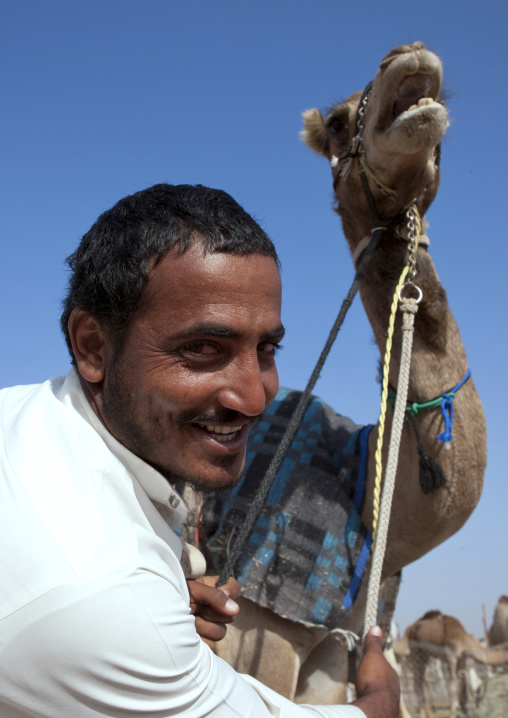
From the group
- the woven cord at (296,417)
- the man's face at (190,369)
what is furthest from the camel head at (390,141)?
the man's face at (190,369)

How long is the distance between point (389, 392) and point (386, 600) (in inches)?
59.1

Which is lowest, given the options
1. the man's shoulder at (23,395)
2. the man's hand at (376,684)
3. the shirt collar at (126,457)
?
the man's hand at (376,684)

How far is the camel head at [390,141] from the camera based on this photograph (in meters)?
2.98

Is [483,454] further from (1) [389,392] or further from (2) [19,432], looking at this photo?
(2) [19,432]

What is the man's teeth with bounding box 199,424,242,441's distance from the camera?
1.65m

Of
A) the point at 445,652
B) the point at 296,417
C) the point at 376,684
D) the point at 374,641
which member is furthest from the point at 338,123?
Result: the point at 445,652

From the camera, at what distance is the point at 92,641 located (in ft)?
3.82

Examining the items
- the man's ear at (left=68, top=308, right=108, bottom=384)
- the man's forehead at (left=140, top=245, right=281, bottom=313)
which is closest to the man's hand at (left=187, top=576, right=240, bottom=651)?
the man's ear at (left=68, top=308, right=108, bottom=384)

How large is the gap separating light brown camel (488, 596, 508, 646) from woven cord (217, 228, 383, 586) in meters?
11.8

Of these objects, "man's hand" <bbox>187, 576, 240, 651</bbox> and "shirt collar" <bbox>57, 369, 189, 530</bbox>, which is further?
"man's hand" <bbox>187, 576, 240, 651</bbox>

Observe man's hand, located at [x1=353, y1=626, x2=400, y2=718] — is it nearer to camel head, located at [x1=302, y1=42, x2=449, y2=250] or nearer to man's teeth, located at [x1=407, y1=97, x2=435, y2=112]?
camel head, located at [x1=302, y1=42, x2=449, y2=250]

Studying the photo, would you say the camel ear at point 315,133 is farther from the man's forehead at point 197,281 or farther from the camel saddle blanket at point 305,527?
the man's forehead at point 197,281

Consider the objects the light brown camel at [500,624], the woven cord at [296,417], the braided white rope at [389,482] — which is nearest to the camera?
the braided white rope at [389,482]

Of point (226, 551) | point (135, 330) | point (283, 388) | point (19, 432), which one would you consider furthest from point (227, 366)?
point (283, 388)
